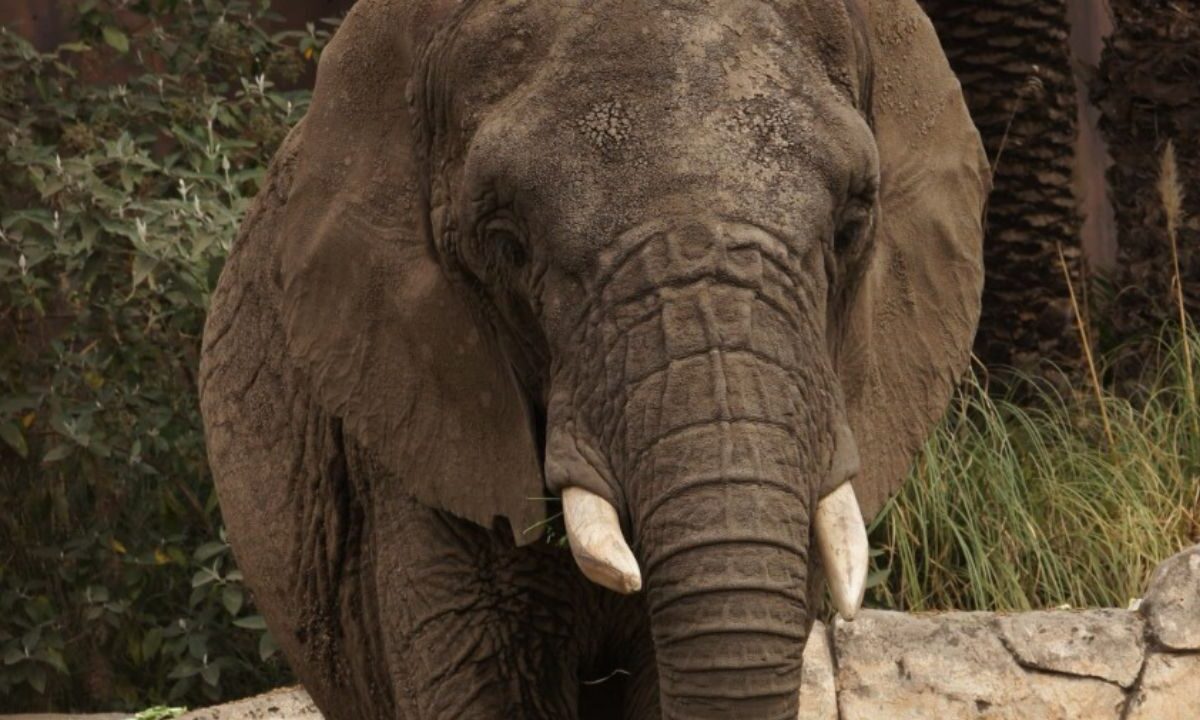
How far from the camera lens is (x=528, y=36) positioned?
148 inches

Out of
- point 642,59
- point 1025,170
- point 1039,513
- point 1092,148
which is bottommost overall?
A: point 1092,148

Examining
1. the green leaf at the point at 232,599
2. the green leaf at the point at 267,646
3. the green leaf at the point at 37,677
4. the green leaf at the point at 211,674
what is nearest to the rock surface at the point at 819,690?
the green leaf at the point at 267,646

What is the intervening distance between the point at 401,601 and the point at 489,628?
0.18m

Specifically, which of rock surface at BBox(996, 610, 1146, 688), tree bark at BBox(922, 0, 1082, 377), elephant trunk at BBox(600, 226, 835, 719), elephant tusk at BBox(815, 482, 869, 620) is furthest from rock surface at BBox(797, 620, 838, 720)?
elephant trunk at BBox(600, 226, 835, 719)

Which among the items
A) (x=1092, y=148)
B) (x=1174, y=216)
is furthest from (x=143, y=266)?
(x=1092, y=148)

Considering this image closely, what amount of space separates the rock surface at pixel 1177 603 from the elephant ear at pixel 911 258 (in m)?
2.52

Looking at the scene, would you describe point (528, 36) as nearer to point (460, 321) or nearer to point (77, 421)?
point (460, 321)

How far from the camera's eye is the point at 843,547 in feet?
11.7

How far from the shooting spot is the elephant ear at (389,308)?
4012mm

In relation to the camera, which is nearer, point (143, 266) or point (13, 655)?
point (143, 266)

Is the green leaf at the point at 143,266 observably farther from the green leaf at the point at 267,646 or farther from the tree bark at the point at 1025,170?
the tree bark at the point at 1025,170

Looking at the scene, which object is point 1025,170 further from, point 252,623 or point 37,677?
point 37,677

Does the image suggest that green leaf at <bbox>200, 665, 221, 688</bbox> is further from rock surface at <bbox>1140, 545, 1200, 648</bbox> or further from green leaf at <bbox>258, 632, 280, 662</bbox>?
rock surface at <bbox>1140, 545, 1200, 648</bbox>

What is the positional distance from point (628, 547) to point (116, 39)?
5.23 meters
